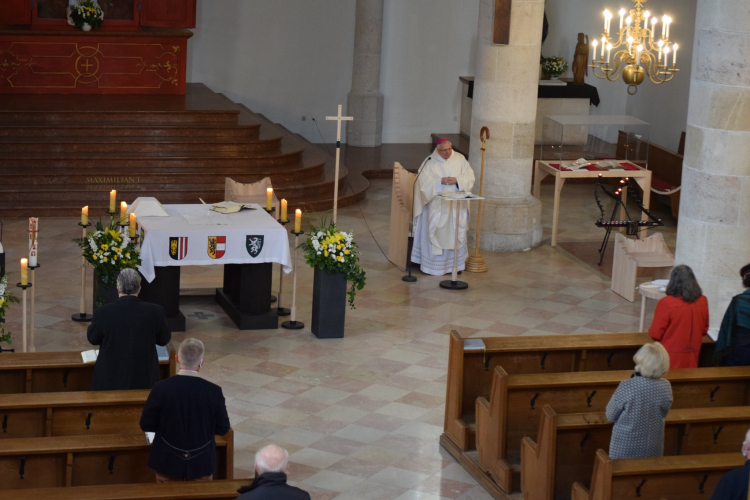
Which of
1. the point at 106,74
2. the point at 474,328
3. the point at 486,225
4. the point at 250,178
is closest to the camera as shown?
the point at 474,328

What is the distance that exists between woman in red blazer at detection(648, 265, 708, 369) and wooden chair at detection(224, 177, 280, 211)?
6064 millimetres

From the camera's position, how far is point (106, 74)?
16.3m

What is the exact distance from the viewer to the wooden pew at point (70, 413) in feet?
19.6

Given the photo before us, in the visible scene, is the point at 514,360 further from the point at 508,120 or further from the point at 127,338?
the point at 508,120

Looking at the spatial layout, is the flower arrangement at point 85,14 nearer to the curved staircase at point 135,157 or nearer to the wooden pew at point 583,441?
the curved staircase at point 135,157

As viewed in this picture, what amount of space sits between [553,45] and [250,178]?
732 cm

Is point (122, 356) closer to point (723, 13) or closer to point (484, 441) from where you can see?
point (484, 441)

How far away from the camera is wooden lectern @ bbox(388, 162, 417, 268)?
1187 centimetres

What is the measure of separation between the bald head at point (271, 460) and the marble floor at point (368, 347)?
2498mm

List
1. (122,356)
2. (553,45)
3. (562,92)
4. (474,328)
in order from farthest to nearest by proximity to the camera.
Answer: (553,45)
(562,92)
(474,328)
(122,356)

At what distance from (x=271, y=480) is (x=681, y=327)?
3663 millimetres

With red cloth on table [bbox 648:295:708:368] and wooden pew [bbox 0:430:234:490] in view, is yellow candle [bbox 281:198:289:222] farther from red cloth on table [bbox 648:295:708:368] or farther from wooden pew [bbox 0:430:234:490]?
wooden pew [bbox 0:430:234:490]

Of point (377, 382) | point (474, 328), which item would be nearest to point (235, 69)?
point (474, 328)

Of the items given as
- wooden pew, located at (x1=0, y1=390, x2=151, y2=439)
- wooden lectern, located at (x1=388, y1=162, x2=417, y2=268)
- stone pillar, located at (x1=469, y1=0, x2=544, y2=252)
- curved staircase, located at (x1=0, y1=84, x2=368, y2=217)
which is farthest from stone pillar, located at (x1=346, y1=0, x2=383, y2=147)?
wooden pew, located at (x1=0, y1=390, x2=151, y2=439)
